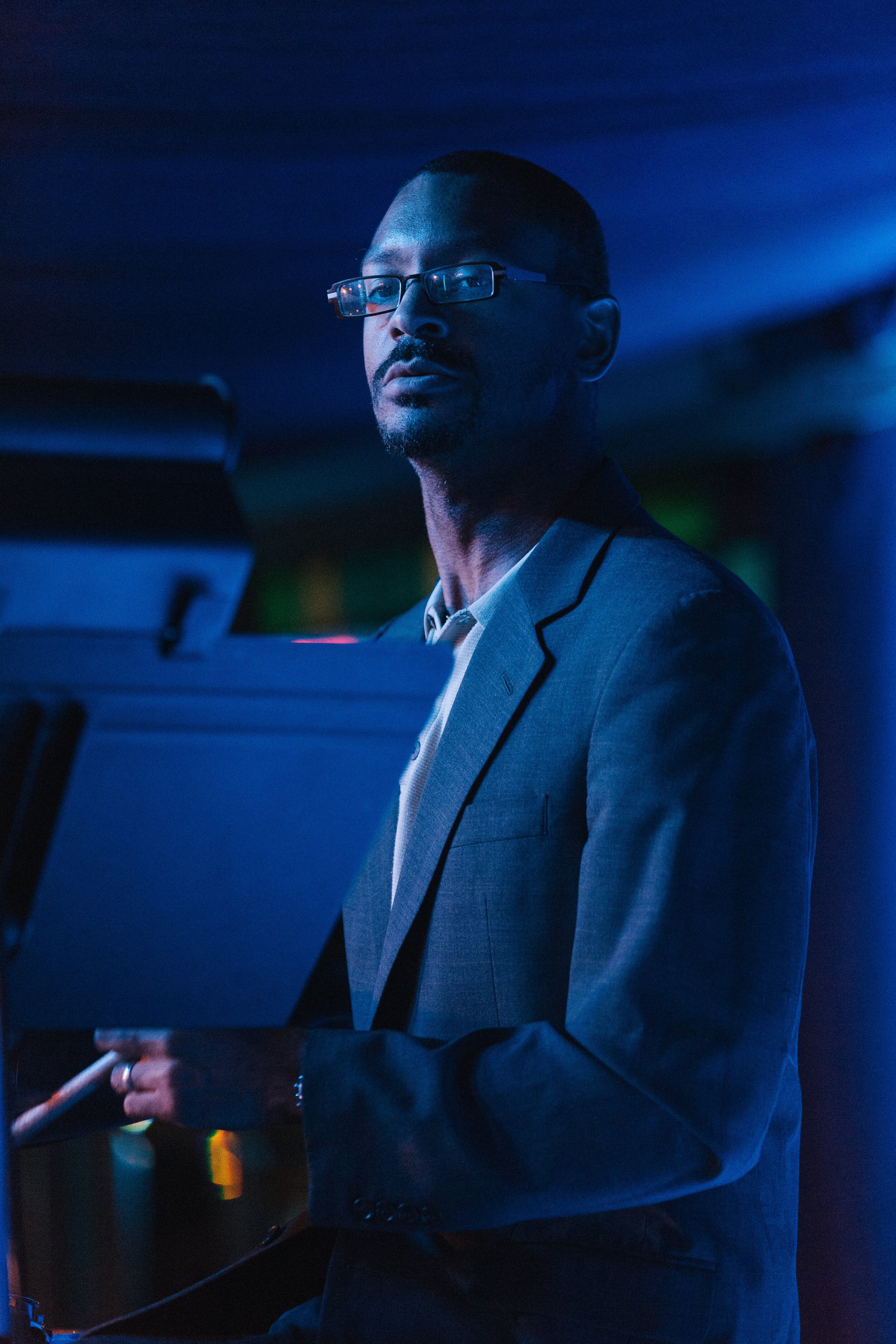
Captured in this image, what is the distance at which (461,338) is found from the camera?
154 cm

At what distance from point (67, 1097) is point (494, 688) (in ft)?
1.86

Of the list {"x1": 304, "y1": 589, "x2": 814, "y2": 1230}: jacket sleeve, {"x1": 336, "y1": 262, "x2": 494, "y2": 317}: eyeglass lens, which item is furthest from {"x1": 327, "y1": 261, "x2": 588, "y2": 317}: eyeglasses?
{"x1": 304, "y1": 589, "x2": 814, "y2": 1230}: jacket sleeve

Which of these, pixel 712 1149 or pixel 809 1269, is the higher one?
pixel 712 1149

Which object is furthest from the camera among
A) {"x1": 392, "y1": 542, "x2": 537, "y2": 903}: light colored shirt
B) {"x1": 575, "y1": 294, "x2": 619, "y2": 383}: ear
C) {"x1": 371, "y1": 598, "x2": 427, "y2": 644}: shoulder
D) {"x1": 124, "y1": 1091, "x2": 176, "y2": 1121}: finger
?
{"x1": 371, "y1": 598, "x2": 427, "y2": 644}: shoulder

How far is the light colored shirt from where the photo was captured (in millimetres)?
1497

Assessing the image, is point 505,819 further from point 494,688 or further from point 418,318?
point 418,318

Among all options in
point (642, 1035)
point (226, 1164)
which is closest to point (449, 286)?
point (642, 1035)

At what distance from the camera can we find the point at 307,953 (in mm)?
877

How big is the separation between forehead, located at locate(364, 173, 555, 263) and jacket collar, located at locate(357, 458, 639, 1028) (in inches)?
13.7

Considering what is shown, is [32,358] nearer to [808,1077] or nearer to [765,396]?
[765,396]

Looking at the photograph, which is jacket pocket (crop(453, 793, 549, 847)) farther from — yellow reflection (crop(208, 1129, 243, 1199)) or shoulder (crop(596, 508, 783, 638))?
yellow reflection (crop(208, 1129, 243, 1199))

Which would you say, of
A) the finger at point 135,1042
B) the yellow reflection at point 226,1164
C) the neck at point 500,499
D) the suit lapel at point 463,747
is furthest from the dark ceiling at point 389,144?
the yellow reflection at point 226,1164

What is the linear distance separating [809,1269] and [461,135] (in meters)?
2.39

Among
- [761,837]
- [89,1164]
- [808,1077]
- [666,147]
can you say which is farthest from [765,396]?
[89,1164]
